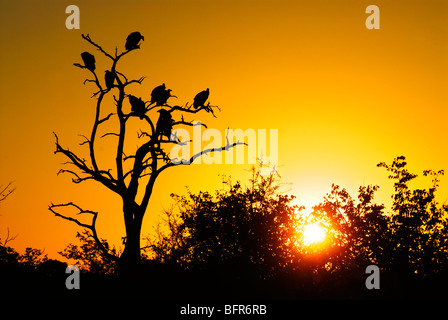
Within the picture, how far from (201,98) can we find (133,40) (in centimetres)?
203

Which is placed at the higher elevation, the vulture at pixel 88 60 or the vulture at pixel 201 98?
the vulture at pixel 88 60

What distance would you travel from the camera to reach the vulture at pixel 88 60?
12.6 meters

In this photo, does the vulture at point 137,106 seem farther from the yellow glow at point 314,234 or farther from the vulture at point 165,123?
the yellow glow at point 314,234

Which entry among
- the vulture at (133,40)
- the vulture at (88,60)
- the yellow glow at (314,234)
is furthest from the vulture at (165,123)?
the yellow glow at (314,234)

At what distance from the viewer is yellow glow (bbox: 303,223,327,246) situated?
27.4 metres

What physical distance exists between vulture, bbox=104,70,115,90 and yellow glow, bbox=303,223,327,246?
1649cm

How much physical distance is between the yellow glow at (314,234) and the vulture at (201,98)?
15469 mm

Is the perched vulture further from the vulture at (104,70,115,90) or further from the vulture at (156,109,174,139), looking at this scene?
the vulture at (104,70,115,90)

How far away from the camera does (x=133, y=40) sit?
41.5 feet

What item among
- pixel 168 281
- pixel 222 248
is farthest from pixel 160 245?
pixel 168 281

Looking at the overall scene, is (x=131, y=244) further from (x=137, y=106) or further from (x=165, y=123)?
(x=137, y=106)

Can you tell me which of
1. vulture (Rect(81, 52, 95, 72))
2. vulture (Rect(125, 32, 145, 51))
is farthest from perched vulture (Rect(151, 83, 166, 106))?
vulture (Rect(81, 52, 95, 72))
